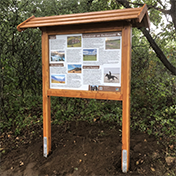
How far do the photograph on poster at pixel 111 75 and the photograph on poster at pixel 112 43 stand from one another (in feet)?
1.15

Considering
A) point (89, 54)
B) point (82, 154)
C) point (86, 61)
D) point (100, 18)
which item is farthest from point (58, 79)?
point (82, 154)

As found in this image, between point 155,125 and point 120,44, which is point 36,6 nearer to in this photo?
point 120,44

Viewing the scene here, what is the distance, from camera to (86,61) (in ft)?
9.75

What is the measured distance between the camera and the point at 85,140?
387 cm

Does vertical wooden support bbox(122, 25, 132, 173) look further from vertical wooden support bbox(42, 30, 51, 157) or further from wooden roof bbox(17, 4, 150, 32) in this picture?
vertical wooden support bbox(42, 30, 51, 157)

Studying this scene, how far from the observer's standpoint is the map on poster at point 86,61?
9.21ft

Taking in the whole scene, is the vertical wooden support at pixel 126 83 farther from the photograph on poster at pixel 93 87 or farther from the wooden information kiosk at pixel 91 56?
the photograph on poster at pixel 93 87

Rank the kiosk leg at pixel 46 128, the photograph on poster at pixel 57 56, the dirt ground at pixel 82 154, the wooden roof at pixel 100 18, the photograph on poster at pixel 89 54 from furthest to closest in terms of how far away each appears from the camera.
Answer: the kiosk leg at pixel 46 128 → the photograph on poster at pixel 57 56 → the dirt ground at pixel 82 154 → the photograph on poster at pixel 89 54 → the wooden roof at pixel 100 18

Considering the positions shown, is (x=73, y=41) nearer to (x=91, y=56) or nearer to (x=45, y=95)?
(x=91, y=56)

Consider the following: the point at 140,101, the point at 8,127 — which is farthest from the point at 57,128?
the point at 140,101

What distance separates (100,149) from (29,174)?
4.69 ft

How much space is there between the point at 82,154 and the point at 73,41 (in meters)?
2.23

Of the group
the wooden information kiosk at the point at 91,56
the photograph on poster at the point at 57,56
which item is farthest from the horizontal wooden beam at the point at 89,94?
the photograph on poster at the point at 57,56

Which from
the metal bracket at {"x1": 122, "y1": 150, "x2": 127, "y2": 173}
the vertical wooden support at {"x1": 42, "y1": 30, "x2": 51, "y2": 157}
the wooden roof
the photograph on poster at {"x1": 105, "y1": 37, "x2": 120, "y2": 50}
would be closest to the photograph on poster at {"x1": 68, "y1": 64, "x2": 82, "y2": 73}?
the vertical wooden support at {"x1": 42, "y1": 30, "x2": 51, "y2": 157}
